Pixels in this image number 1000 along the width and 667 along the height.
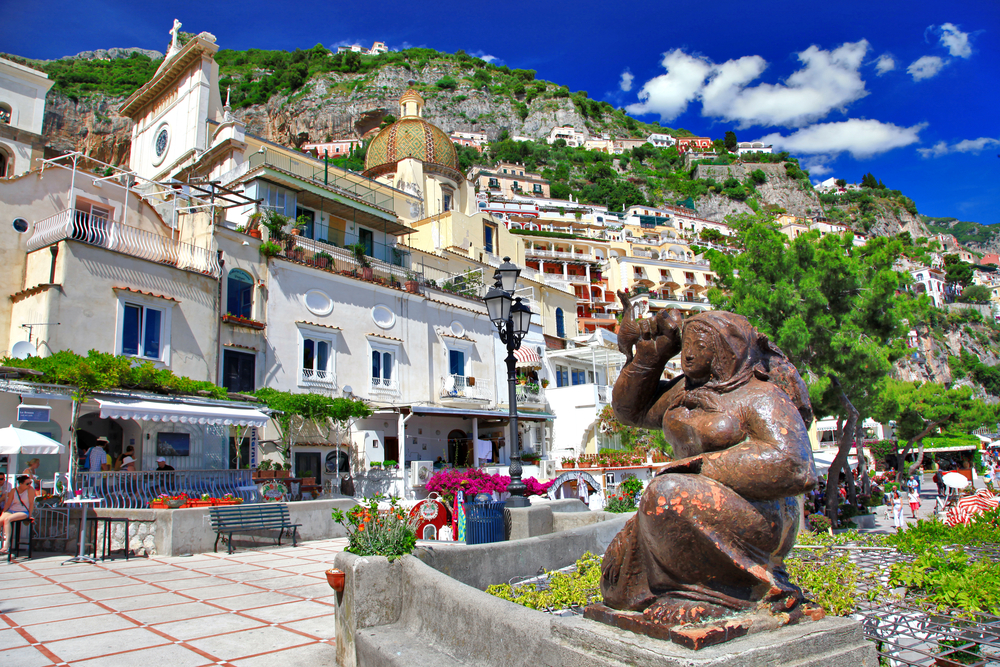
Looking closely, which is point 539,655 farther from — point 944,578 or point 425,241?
point 425,241

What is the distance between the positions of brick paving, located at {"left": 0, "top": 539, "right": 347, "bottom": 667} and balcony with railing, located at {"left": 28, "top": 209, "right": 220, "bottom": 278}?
9.51m

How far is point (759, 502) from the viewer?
2.33 meters

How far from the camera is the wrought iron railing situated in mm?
11344

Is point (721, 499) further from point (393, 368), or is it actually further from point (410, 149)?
point (410, 149)

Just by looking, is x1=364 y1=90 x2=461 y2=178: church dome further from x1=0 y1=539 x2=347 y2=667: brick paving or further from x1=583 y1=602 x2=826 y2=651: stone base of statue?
x1=583 y1=602 x2=826 y2=651: stone base of statue

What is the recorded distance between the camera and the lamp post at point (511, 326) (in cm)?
929

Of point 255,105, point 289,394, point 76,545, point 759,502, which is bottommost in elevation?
point 76,545

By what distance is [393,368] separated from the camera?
76.6ft

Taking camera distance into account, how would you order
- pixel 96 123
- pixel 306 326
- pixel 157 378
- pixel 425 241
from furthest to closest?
pixel 96 123, pixel 425 241, pixel 306 326, pixel 157 378

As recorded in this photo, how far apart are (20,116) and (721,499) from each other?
2770cm

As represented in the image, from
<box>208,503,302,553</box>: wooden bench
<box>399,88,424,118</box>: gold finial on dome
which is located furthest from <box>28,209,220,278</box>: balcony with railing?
<box>399,88,424,118</box>: gold finial on dome

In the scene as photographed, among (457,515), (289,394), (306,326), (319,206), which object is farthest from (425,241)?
A: (457,515)

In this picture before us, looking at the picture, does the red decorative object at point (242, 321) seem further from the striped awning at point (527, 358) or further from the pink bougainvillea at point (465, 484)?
the striped awning at point (527, 358)

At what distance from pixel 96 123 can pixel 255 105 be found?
30.5 m
